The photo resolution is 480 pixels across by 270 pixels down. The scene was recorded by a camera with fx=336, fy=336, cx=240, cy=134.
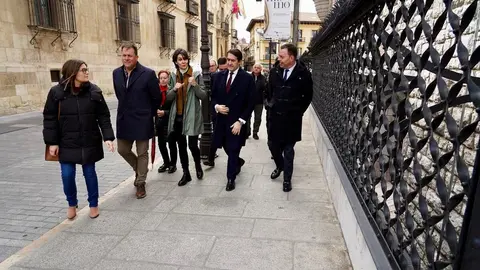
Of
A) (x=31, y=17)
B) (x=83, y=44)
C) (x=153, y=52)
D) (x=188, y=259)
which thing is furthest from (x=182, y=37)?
(x=188, y=259)

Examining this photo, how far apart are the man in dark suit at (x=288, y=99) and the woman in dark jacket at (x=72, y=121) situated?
7.12ft

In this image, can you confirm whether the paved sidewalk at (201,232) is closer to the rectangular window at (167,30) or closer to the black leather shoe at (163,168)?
the black leather shoe at (163,168)

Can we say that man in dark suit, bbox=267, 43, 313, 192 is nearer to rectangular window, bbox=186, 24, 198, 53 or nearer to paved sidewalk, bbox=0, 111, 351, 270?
paved sidewalk, bbox=0, 111, 351, 270

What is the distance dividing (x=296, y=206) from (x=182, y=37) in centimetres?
2372

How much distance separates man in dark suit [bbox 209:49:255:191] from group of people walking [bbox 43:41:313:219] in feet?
0.04

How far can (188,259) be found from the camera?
9.44 feet

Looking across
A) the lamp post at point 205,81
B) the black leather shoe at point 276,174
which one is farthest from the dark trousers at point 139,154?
the black leather shoe at point 276,174

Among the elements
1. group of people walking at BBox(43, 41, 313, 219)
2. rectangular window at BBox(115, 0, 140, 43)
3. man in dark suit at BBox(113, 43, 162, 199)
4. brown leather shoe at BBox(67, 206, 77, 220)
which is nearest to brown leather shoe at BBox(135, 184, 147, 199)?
group of people walking at BBox(43, 41, 313, 219)

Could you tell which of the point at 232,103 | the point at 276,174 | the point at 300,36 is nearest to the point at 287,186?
the point at 276,174

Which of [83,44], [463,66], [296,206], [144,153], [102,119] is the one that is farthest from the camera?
[83,44]

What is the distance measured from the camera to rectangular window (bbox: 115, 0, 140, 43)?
54.1 ft

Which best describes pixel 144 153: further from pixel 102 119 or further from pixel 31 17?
pixel 31 17

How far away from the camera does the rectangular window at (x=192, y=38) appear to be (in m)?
27.1

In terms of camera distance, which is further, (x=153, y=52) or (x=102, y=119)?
(x=153, y=52)
